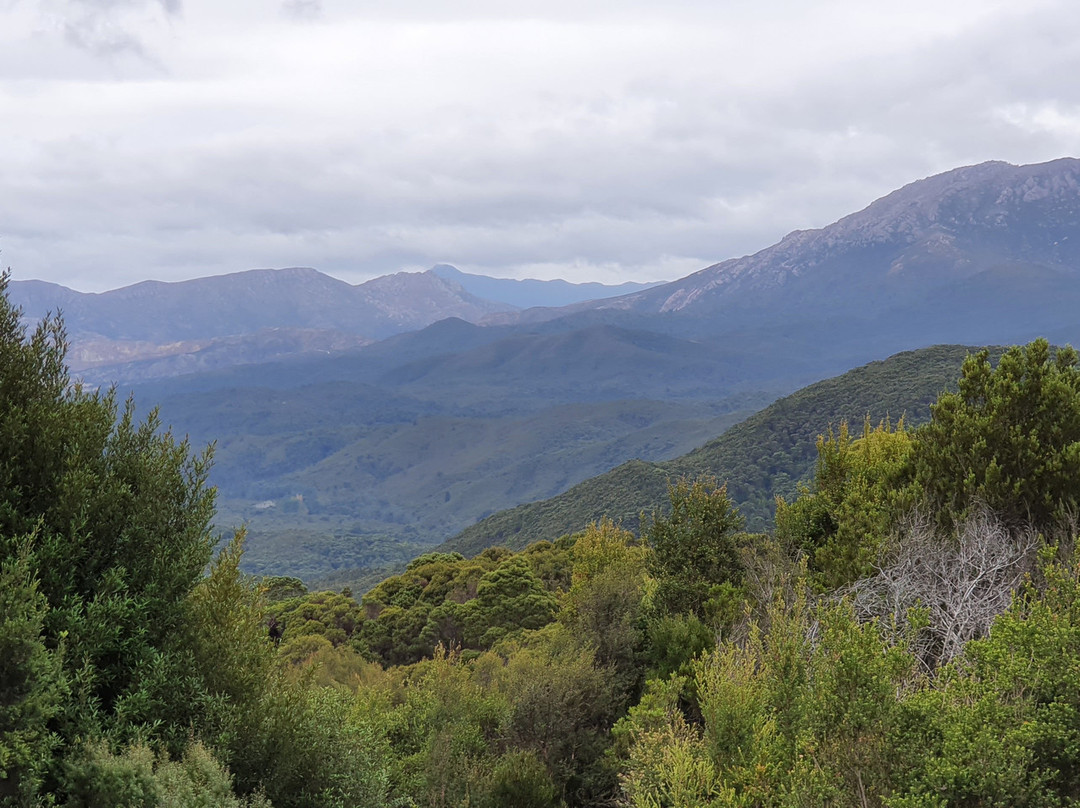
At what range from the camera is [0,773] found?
8055mm

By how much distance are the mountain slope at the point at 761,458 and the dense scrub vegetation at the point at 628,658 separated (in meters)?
87.6

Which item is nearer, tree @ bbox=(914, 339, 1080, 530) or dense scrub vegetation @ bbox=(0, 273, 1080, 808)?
dense scrub vegetation @ bbox=(0, 273, 1080, 808)

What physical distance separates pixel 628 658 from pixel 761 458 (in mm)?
110666

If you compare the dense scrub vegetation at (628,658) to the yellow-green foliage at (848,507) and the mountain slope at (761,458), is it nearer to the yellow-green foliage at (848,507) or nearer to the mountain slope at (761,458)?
the yellow-green foliage at (848,507)

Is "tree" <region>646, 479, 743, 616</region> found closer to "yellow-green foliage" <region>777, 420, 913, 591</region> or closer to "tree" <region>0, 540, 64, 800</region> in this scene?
"yellow-green foliage" <region>777, 420, 913, 591</region>

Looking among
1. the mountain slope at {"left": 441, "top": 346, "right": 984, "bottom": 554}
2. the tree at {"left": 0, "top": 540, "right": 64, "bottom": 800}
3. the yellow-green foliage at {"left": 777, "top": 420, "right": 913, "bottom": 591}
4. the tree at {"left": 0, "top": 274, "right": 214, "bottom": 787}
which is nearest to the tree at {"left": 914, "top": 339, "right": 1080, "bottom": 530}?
the yellow-green foliage at {"left": 777, "top": 420, "right": 913, "bottom": 591}

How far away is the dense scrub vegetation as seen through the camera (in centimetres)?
859

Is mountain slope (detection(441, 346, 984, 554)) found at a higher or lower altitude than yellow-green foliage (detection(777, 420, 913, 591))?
lower

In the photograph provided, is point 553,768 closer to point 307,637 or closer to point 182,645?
point 182,645

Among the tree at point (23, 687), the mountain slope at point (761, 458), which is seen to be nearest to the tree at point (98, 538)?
the tree at point (23, 687)

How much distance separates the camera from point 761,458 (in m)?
126

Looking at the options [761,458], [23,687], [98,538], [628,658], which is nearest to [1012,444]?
[628,658]

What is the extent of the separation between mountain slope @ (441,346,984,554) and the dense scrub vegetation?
87.6 metres

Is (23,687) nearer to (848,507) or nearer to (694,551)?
(694,551)
